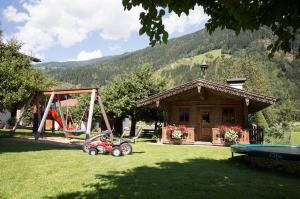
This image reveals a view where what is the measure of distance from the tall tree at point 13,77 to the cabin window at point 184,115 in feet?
38.4

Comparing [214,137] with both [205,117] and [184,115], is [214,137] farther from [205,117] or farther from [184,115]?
[184,115]

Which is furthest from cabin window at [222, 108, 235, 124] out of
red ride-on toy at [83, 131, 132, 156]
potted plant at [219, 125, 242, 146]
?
red ride-on toy at [83, 131, 132, 156]

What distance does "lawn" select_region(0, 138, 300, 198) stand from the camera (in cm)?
733

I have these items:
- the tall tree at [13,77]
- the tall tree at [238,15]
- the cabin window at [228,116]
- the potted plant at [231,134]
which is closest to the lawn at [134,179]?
the tall tree at [238,15]

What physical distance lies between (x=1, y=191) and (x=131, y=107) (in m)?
20.3

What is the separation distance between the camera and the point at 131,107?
27359 mm

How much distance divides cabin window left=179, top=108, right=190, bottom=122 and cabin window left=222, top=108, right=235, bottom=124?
2596 mm

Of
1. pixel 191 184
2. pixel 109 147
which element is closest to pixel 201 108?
pixel 109 147

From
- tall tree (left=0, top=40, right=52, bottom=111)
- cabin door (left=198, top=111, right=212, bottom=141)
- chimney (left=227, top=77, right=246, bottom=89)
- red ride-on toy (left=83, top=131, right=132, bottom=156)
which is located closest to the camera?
red ride-on toy (left=83, top=131, right=132, bottom=156)

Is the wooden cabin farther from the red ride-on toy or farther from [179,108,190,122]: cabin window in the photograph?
the red ride-on toy

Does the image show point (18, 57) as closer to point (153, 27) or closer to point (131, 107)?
point (131, 107)

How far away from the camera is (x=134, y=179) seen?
8852 millimetres

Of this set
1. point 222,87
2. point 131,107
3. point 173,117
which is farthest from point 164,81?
point 222,87

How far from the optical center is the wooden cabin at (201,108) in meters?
20.8
